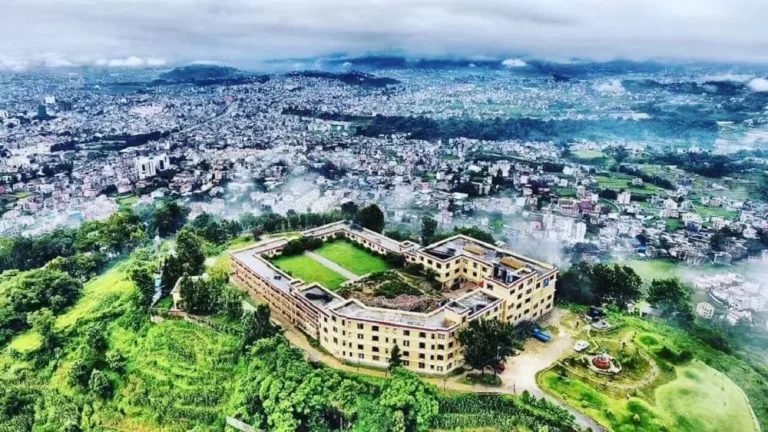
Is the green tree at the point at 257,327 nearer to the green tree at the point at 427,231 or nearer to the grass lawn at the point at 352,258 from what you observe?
the grass lawn at the point at 352,258

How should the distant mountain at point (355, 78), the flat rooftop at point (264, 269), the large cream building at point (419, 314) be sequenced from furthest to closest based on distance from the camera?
the distant mountain at point (355, 78), the flat rooftop at point (264, 269), the large cream building at point (419, 314)

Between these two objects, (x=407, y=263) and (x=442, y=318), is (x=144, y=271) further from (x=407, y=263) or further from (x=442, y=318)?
(x=442, y=318)

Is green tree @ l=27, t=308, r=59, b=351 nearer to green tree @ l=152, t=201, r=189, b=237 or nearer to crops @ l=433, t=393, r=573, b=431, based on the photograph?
green tree @ l=152, t=201, r=189, b=237

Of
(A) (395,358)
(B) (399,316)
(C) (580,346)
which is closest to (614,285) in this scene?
(C) (580,346)

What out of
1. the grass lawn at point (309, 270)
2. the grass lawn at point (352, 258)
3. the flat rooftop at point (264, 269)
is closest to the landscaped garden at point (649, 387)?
the grass lawn at point (352, 258)

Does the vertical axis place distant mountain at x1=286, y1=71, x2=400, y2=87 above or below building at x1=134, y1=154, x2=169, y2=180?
above

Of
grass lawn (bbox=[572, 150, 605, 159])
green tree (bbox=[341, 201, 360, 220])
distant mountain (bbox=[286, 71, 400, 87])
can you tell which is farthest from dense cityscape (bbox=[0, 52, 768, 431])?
distant mountain (bbox=[286, 71, 400, 87])
